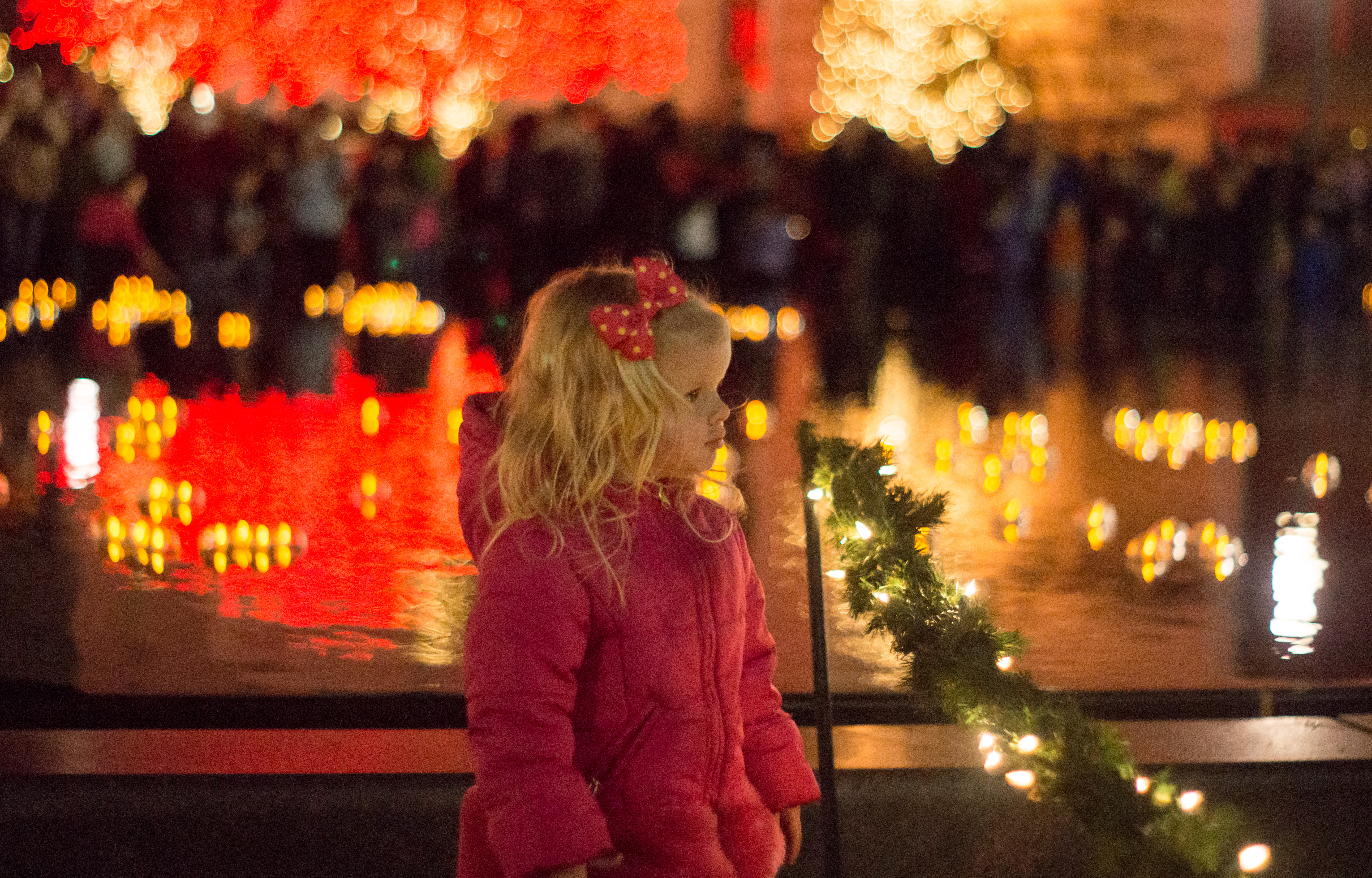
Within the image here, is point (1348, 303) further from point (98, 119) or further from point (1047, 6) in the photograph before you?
point (1047, 6)

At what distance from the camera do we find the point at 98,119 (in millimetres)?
16094

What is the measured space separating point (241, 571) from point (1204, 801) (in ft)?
11.7

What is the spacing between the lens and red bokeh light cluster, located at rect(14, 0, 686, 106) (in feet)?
150

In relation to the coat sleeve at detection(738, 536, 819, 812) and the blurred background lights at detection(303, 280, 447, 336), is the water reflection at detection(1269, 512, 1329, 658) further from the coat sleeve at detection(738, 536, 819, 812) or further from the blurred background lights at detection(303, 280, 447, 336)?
the blurred background lights at detection(303, 280, 447, 336)

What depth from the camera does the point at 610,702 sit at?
8.61 feet

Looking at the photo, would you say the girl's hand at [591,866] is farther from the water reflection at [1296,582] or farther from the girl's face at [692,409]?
the water reflection at [1296,582]

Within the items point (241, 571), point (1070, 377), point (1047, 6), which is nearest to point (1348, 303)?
point (1070, 377)

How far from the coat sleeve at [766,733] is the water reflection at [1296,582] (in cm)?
287

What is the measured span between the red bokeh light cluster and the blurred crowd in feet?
91.0

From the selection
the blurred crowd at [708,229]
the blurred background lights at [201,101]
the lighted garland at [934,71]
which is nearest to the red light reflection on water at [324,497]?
the blurred crowd at [708,229]

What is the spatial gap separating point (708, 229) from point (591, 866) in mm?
15213

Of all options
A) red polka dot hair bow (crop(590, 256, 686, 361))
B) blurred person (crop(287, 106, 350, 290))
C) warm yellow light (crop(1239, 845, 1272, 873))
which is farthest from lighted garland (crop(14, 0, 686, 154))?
warm yellow light (crop(1239, 845, 1272, 873))

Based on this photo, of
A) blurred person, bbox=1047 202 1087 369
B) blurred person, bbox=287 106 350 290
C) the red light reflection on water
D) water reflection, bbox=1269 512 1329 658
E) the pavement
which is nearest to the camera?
the pavement

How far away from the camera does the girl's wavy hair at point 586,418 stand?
2629 millimetres
